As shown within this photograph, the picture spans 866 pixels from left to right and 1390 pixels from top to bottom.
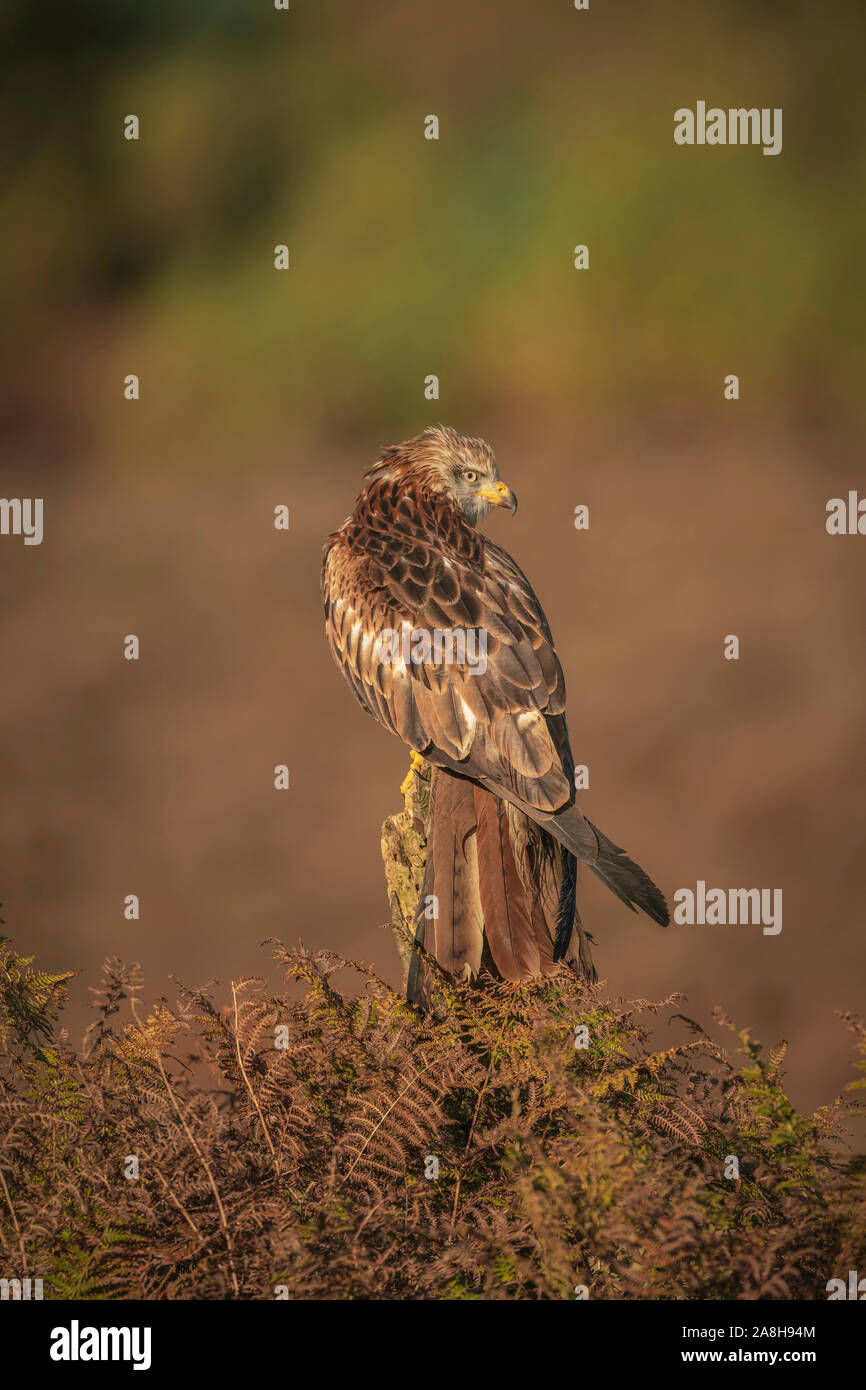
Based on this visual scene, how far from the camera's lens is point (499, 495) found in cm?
542

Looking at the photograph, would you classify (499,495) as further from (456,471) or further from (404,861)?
(404,861)

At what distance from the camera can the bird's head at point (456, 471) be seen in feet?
17.8

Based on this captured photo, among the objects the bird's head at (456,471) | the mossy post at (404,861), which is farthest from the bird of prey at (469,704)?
the mossy post at (404,861)

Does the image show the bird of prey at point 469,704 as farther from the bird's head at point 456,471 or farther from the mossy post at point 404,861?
the mossy post at point 404,861

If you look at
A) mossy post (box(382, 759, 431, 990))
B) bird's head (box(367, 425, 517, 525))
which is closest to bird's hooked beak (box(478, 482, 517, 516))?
bird's head (box(367, 425, 517, 525))

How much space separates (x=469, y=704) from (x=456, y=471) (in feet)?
5.60

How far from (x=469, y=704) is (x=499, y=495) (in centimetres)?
159

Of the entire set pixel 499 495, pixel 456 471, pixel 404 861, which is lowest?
pixel 404 861

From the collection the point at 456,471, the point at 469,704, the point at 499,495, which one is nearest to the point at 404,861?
the point at 469,704

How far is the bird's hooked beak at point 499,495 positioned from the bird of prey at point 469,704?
0.01 m

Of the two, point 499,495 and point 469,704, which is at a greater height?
point 499,495

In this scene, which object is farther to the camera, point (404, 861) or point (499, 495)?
point (499, 495)

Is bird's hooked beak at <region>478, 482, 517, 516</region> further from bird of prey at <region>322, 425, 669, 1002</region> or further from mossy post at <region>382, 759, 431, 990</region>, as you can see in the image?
mossy post at <region>382, 759, 431, 990</region>
